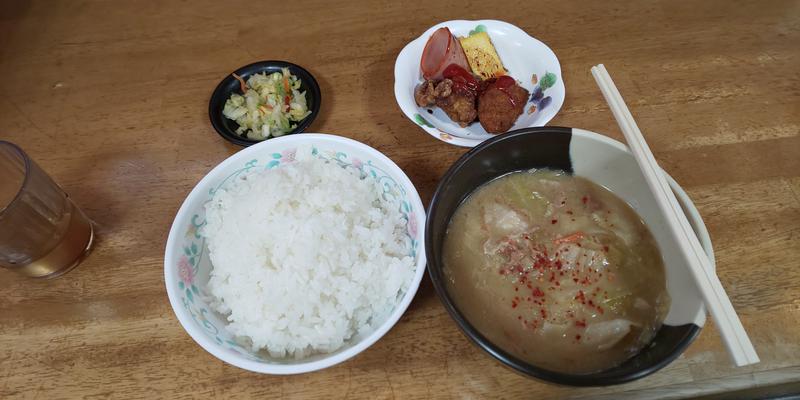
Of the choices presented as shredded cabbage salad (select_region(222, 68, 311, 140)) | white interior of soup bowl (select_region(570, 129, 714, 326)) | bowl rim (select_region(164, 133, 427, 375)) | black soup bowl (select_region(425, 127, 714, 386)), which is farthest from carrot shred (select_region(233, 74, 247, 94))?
white interior of soup bowl (select_region(570, 129, 714, 326))

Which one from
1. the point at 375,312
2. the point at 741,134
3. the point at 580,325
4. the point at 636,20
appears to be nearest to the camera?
the point at 580,325

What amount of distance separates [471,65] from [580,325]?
1259 millimetres

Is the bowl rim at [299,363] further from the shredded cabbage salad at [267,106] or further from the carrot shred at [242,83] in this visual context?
the carrot shred at [242,83]

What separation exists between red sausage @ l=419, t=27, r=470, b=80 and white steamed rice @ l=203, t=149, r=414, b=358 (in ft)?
2.27

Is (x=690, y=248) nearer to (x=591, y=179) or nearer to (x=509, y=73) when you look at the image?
(x=591, y=179)

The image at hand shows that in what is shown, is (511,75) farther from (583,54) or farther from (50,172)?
(50,172)

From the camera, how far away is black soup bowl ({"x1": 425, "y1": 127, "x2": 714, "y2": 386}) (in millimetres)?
1238

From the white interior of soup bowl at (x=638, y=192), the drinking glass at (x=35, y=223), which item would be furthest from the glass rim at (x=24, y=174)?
the white interior of soup bowl at (x=638, y=192)

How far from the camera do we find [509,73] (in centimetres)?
226

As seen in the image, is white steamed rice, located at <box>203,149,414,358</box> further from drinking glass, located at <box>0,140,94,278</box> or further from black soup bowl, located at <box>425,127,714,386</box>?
drinking glass, located at <box>0,140,94,278</box>

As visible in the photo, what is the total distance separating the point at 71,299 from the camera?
1783 mm

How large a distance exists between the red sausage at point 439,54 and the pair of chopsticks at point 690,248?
0.69 m

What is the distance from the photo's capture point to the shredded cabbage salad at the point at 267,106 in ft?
6.89

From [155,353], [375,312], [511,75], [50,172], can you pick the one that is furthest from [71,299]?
[511,75]
